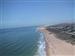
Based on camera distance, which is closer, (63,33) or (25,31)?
(63,33)

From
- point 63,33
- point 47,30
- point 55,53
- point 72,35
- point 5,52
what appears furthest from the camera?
point 47,30

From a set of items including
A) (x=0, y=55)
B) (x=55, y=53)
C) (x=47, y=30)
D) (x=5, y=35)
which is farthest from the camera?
(x=47, y=30)

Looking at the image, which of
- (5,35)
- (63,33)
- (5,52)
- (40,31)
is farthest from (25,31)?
(5,52)

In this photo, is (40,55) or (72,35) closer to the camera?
(40,55)

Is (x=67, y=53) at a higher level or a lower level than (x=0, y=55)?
higher

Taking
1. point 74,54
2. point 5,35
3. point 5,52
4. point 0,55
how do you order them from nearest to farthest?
1. point 74,54
2. point 0,55
3. point 5,52
4. point 5,35

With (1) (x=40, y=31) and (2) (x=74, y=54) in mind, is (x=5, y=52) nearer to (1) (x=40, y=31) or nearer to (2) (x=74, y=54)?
(2) (x=74, y=54)

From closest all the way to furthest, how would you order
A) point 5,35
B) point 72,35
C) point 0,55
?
point 0,55 → point 72,35 → point 5,35

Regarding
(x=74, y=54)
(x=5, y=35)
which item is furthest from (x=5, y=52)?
(x=5, y=35)

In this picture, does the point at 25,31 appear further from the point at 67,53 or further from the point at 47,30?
the point at 67,53
